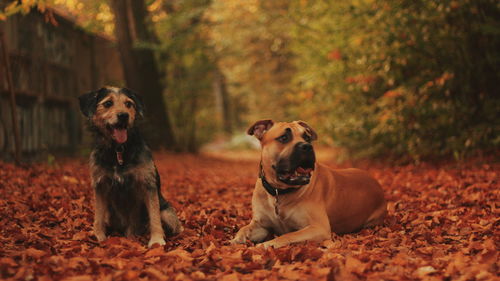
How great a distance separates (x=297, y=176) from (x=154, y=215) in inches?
54.9

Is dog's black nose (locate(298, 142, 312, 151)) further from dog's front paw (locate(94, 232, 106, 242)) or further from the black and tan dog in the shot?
dog's front paw (locate(94, 232, 106, 242))

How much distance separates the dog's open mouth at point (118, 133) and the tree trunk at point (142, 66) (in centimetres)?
923

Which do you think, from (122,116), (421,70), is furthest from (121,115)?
(421,70)

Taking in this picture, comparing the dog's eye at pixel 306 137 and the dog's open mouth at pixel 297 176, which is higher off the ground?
the dog's eye at pixel 306 137

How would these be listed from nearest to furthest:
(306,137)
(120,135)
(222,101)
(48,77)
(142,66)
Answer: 1. (120,135)
2. (306,137)
3. (48,77)
4. (142,66)
5. (222,101)

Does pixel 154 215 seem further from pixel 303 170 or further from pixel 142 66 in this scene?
pixel 142 66

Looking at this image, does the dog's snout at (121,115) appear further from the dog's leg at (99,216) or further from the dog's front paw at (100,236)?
the dog's front paw at (100,236)

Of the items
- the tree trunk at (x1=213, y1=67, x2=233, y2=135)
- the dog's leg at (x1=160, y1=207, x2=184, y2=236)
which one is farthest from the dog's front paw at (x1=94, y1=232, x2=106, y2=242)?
the tree trunk at (x1=213, y1=67, x2=233, y2=135)

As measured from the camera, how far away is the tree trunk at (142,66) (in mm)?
13609

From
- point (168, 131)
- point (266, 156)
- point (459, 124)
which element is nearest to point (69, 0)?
point (168, 131)

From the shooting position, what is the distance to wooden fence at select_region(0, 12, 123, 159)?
9534 mm

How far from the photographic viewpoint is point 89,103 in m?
4.52

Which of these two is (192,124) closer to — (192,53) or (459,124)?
(192,53)

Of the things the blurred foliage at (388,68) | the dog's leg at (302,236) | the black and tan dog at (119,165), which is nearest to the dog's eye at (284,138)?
the dog's leg at (302,236)
